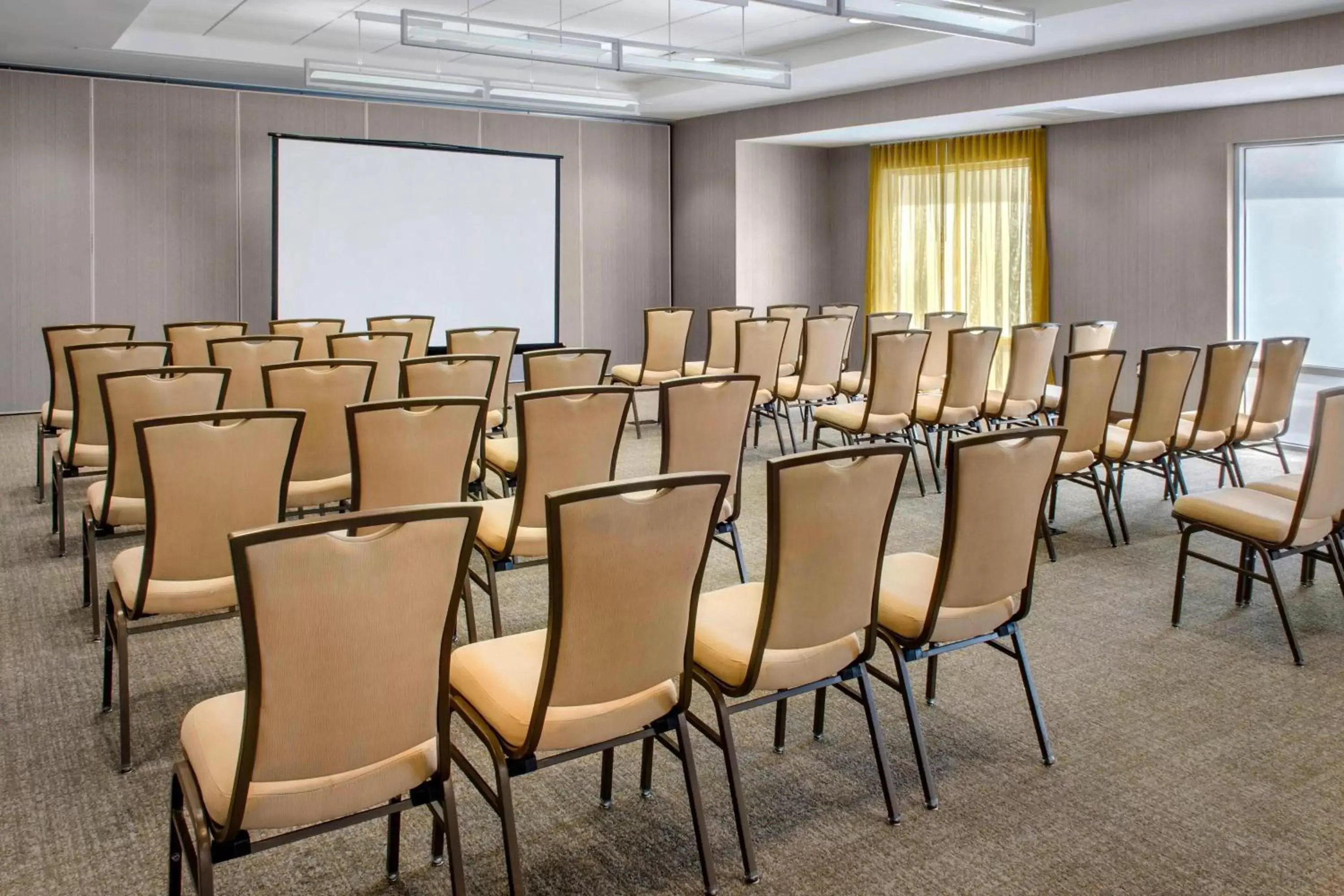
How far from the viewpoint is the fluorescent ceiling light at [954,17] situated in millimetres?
5848

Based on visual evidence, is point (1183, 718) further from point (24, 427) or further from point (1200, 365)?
point (24, 427)

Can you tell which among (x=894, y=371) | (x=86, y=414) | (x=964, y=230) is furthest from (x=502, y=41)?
(x=964, y=230)

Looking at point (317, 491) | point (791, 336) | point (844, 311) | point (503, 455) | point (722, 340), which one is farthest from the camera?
point (844, 311)

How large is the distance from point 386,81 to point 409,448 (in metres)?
5.98

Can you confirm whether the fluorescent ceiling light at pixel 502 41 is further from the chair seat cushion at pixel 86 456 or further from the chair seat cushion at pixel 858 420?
the chair seat cushion at pixel 86 456

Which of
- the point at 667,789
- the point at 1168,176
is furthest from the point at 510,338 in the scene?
the point at 1168,176

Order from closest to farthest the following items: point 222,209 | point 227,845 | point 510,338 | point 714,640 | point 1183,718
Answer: point 227,845, point 714,640, point 1183,718, point 510,338, point 222,209

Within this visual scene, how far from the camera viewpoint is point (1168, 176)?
9.61m

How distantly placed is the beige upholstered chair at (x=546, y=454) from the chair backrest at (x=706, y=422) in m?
0.19

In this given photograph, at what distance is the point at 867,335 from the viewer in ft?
29.0

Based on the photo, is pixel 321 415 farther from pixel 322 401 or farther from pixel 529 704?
pixel 529 704

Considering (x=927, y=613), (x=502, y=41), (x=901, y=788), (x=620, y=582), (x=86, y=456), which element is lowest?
(x=901, y=788)

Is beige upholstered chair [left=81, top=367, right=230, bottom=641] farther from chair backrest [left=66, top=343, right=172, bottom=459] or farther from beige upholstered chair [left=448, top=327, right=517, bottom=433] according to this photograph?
beige upholstered chair [left=448, top=327, right=517, bottom=433]

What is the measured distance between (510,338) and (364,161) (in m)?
4.57
